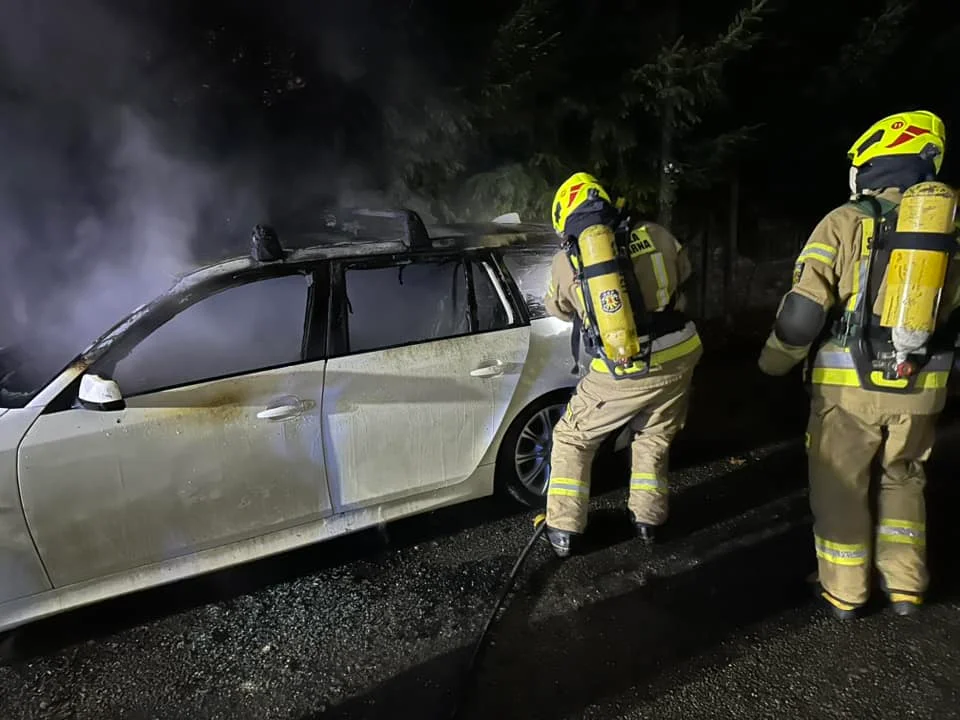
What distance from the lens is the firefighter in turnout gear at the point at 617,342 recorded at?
288cm

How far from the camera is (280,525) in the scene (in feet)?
9.98

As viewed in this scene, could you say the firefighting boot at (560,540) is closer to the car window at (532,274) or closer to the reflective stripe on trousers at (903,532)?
the car window at (532,274)

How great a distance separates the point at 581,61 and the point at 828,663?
4.67m

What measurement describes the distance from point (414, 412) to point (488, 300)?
0.67 m

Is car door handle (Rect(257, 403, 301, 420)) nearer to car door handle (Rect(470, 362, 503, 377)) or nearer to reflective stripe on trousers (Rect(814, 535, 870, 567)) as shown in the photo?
car door handle (Rect(470, 362, 503, 377))

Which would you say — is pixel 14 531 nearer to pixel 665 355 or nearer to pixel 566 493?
pixel 566 493

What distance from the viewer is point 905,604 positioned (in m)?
2.85

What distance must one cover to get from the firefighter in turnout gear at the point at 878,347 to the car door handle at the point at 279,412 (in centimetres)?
193

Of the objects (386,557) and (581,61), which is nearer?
(386,557)

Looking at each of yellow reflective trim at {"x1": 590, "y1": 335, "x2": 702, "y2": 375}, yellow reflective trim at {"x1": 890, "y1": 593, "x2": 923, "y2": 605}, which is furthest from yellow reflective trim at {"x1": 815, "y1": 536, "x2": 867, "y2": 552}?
yellow reflective trim at {"x1": 590, "y1": 335, "x2": 702, "y2": 375}

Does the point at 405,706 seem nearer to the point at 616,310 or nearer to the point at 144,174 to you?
the point at 616,310

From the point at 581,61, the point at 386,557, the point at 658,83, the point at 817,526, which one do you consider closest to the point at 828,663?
the point at 817,526

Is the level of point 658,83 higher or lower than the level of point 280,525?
higher

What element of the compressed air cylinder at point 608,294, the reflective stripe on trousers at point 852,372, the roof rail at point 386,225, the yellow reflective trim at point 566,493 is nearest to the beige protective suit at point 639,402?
the yellow reflective trim at point 566,493
